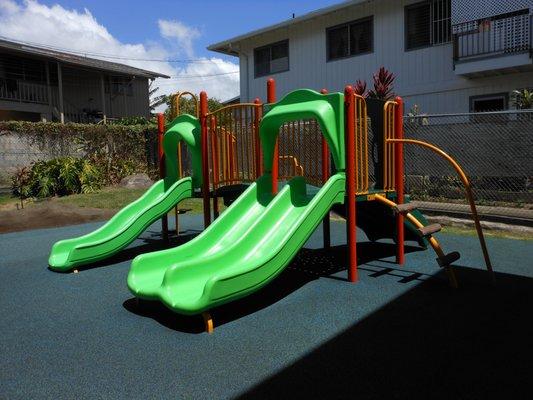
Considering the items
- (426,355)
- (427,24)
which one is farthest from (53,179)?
(426,355)

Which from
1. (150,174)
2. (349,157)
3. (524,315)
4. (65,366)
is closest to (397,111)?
(349,157)

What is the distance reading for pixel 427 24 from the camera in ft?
44.4

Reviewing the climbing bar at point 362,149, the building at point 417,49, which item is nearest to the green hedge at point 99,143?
the building at point 417,49

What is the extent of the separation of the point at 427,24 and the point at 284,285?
1142 centimetres

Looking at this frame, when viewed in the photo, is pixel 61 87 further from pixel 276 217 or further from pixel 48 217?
pixel 276 217

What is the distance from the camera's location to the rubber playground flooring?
276 centimetres

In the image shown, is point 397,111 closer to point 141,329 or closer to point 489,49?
point 141,329

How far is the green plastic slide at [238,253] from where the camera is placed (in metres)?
3.72

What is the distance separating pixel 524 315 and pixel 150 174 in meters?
14.4

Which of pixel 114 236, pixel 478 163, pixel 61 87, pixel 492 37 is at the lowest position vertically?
pixel 114 236

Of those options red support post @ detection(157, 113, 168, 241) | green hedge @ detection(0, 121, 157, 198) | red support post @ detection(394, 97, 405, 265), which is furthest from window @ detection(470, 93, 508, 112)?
green hedge @ detection(0, 121, 157, 198)

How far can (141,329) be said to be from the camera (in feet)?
12.4

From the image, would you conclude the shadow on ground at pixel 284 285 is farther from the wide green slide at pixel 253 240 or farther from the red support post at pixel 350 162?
the red support post at pixel 350 162

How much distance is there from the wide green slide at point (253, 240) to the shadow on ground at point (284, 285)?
252 millimetres
